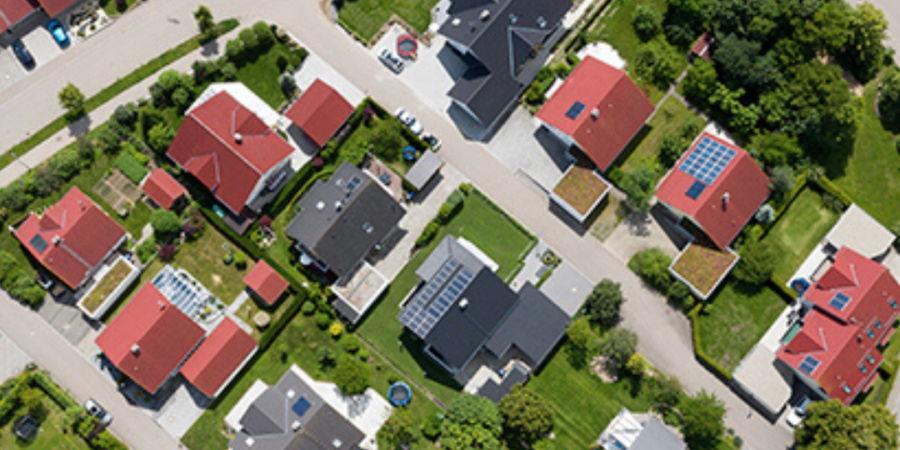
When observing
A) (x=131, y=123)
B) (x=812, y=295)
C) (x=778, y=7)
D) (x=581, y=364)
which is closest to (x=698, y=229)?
(x=812, y=295)

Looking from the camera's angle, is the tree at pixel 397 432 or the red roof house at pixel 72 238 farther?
the red roof house at pixel 72 238

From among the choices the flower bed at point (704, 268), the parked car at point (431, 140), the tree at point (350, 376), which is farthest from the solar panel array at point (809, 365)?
the tree at point (350, 376)

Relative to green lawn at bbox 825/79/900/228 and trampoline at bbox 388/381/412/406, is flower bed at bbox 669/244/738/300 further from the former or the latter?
trampoline at bbox 388/381/412/406

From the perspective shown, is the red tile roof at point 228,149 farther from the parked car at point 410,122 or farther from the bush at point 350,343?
the bush at point 350,343

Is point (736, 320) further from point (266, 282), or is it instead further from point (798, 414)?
point (266, 282)

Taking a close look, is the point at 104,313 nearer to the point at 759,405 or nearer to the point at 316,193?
the point at 316,193
